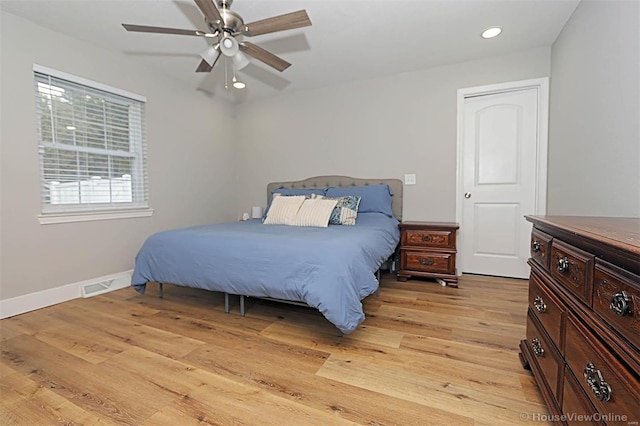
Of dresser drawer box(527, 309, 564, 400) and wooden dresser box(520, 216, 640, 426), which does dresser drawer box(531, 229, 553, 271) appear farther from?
dresser drawer box(527, 309, 564, 400)

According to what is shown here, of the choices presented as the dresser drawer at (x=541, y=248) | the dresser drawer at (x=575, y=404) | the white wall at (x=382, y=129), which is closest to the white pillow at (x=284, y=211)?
the white wall at (x=382, y=129)

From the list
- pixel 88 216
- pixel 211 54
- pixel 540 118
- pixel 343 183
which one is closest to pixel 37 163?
pixel 88 216

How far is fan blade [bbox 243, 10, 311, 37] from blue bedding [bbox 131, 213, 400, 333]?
1458mm

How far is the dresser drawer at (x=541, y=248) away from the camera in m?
1.27

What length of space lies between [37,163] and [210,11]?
2.12 m

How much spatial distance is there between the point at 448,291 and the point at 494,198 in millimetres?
1235

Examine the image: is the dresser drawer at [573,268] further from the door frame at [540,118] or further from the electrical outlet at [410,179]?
the electrical outlet at [410,179]

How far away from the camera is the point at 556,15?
96.5 inches

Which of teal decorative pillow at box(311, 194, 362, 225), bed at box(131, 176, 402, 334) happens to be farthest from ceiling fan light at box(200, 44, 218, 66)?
teal decorative pillow at box(311, 194, 362, 225)

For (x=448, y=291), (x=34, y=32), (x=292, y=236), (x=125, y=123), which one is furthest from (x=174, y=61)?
(x=448, y=291)

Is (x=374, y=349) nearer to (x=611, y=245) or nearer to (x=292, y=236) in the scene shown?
(x=292, y=236)

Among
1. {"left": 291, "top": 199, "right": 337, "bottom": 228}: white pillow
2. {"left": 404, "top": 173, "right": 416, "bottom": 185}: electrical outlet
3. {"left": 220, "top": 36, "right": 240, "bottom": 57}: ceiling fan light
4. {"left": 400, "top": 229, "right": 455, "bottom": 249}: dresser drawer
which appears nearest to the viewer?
{"left": 220, "top": 36, "right": 240, "bottom": 57}: ceiling fan light

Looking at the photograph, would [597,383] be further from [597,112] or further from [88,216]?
[88,216]

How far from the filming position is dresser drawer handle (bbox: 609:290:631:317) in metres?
0.70
